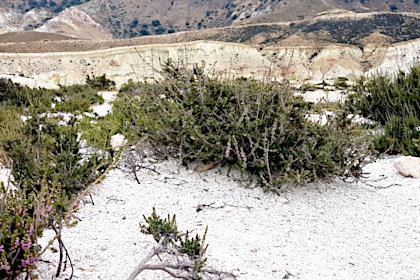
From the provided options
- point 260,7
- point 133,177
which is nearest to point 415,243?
point 133,177

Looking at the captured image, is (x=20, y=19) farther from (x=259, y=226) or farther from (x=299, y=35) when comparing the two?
(x=259, y=226)

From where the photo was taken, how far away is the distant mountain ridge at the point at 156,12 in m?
91.6

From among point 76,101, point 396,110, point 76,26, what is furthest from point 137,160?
point 76,26

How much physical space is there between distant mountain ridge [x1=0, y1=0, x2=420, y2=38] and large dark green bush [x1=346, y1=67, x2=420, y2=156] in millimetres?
89132

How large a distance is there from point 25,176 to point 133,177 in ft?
3.11

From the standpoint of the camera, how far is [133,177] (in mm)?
3393

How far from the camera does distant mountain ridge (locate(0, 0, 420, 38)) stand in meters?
91.6

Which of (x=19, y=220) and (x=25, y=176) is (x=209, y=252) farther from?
(x=25, y=176)

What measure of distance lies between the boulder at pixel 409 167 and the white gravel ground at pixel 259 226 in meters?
0.30

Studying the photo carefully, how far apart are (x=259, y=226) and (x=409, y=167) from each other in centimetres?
237

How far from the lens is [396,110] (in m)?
6.23

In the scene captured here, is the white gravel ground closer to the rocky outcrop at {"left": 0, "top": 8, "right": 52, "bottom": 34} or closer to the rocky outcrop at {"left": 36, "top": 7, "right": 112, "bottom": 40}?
the rocky outcrop at {"left": 36, "top": 7, "right": 112, "bottom": 40}

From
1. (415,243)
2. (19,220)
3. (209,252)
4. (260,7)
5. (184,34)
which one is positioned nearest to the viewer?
(19,220)

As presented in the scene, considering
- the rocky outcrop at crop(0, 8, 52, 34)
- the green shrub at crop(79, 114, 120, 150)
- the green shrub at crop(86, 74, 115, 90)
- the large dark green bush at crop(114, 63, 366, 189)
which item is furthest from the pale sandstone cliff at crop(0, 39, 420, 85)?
the rocky outcrop at crop(0, 8, 52, 34)
